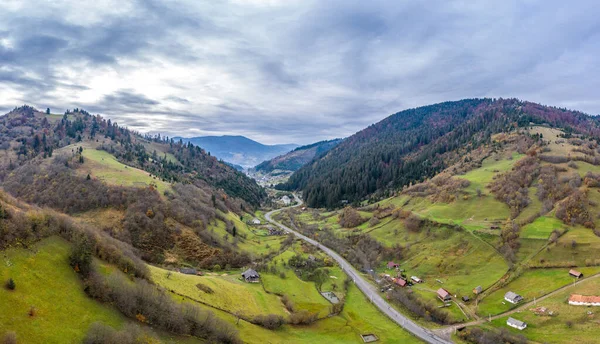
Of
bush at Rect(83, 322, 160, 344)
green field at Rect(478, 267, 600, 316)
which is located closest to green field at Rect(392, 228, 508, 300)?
green field at Rect(478, 267, 600, 316)

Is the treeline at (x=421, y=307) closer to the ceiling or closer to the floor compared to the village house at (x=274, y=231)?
closer to the floor

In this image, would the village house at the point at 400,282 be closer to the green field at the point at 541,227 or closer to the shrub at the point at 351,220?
the green field at the point at 541,227

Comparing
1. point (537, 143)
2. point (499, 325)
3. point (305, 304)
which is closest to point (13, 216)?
point (305, 304)

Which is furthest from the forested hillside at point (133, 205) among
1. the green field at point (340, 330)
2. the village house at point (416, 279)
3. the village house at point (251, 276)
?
the village house at point (416, 279)

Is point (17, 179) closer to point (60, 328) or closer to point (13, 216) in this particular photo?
point (13, 216)

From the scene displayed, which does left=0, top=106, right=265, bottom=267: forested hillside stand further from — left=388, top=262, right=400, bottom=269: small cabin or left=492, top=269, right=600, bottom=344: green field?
left=492, top=269, right=600, bottom=344: green field

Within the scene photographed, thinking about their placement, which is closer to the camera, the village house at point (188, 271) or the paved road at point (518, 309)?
the paved road at point (518, 309)

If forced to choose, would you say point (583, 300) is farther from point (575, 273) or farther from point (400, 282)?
point (400, 282)
